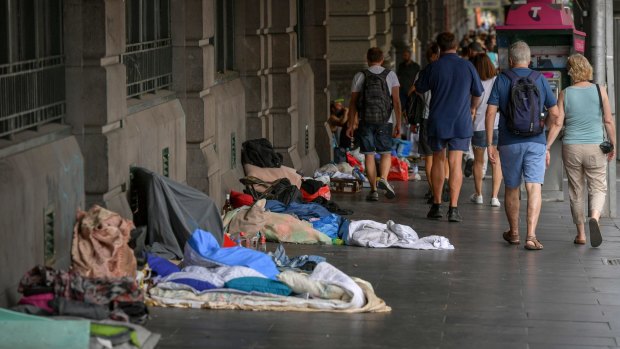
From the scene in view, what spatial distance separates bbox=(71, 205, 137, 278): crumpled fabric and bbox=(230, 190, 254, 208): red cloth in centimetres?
439

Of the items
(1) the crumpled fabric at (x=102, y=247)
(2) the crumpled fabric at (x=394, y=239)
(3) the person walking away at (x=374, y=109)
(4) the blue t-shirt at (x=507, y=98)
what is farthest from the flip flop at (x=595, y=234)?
(1) the crumpled fabric at (x=102, y=247)

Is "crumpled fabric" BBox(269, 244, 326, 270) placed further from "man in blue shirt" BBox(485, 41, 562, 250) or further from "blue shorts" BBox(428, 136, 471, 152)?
"blue shorts" BBox(428, 136, 471, 152)

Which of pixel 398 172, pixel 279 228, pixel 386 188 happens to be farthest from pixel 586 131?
pixel 398 172

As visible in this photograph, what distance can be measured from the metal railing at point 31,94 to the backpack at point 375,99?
5655 mm

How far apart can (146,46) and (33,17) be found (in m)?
2.81

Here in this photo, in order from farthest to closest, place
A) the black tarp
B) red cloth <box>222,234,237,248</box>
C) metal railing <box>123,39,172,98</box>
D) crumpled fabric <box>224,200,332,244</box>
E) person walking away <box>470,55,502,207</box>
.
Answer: person walking away <box>470,55,502,207</box> → crumpled fabric <box>224,200,332,244</box> → metal railing <box>123,39,172,98</box> → red cloth <box>222,234,237,248</box> → the black tarp

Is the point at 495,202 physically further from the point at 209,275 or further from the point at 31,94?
the point at 31,94

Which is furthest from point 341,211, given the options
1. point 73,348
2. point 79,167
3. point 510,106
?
point 73,348

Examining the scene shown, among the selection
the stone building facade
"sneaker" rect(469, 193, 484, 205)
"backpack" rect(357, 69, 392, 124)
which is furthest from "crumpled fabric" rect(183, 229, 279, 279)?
"sneaker" rect(469, 193, 484, 205)

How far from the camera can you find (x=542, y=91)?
11.8 metres

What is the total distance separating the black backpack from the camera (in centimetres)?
1523

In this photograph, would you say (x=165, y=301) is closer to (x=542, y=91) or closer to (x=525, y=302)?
(x=525, y=302)

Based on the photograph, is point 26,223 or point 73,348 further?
point 26,223

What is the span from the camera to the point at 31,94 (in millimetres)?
9242
